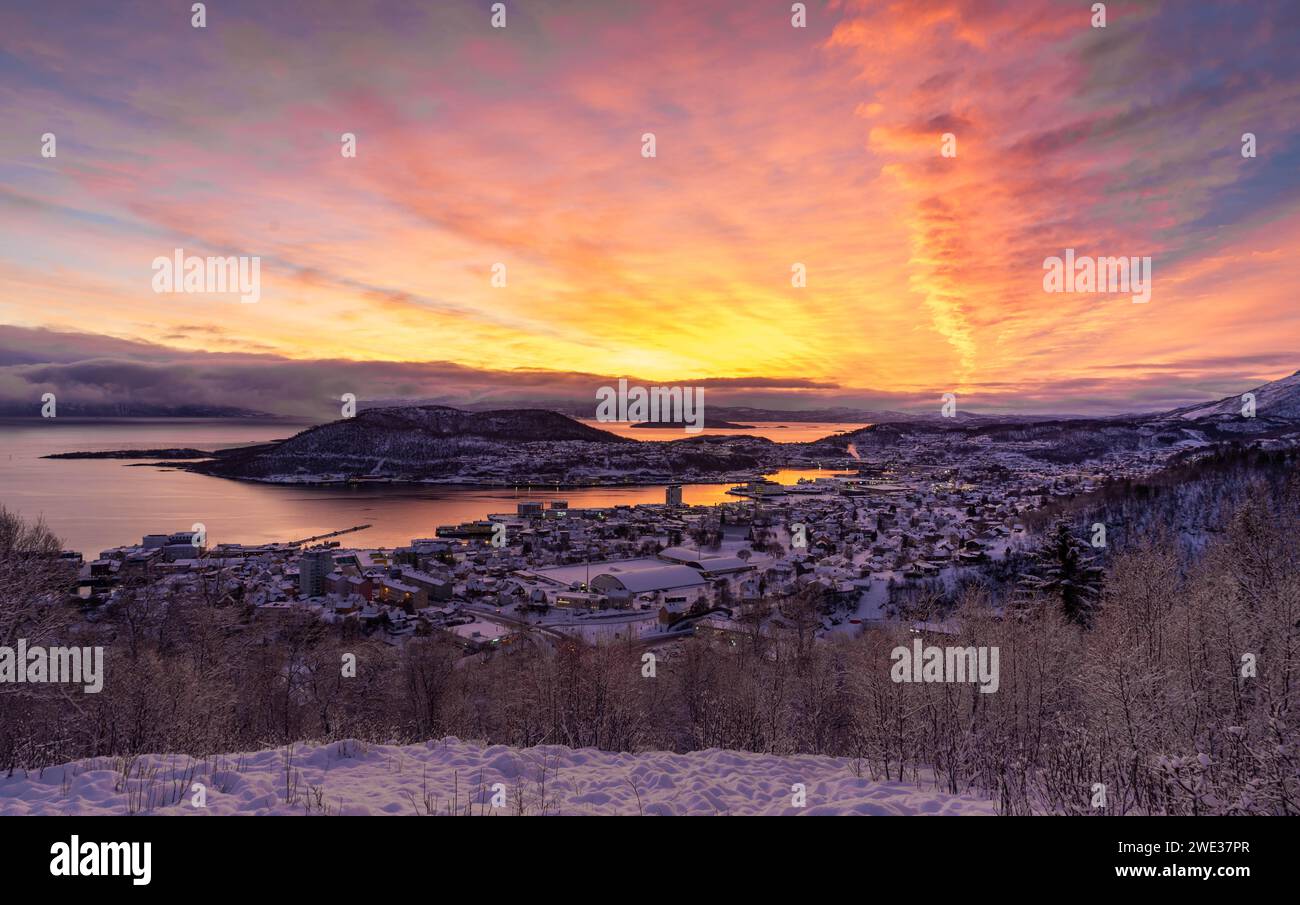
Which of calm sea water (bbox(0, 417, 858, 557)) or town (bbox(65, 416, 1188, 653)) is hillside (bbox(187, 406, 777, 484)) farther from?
town (bbox(65, 416, 1188, 653))

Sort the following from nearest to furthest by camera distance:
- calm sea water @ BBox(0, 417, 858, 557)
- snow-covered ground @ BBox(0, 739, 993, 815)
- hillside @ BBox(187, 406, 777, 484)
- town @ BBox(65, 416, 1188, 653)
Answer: snow-covered ground @ BBox(0, 739, 993, 815) → town @ BBox(65, 416, 1188, 653) → calm sea water @ BBox(0, 417, 858, 557) → hillside @ BBox(187, 406, 777, 484)

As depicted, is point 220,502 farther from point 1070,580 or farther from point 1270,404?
point 1270,404

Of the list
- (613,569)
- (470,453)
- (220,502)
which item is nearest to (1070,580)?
(613,569)

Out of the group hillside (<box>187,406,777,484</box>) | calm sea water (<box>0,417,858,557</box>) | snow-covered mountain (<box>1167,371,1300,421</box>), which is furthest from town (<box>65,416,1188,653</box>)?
snow-covered mountain (<box>1167,371,1300,421</box>)

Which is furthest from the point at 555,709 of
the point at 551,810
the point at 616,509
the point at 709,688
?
the point at 616,509

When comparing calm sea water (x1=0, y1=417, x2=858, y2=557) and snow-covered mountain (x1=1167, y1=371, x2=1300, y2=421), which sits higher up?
snow-covered mountain (x1=1167, y1=371, x2=1300, y2=421)
